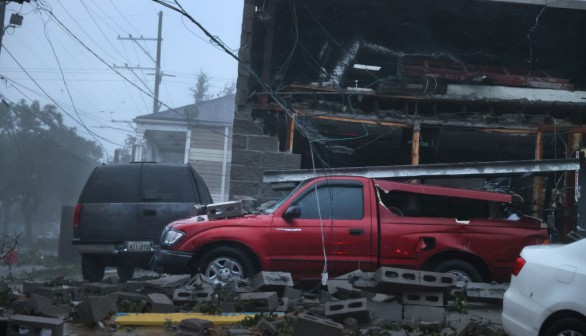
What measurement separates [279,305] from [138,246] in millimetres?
3849

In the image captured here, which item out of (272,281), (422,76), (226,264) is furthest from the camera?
(422,76)

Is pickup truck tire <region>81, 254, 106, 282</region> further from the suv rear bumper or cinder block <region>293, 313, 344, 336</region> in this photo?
Result: cinder block <region>293, 313, 344, 336</region>

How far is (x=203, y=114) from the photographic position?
99.5 ft

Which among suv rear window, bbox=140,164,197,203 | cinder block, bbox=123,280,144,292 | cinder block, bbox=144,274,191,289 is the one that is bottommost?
cinder block, bbox=123,280,144,292

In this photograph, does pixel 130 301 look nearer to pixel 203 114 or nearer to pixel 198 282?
pixel 198 282

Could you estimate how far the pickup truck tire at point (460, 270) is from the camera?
9266mm

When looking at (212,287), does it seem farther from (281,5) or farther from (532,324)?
(281,5)

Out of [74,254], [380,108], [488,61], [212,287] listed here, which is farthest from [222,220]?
[74,254]

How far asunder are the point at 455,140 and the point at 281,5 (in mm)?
5433

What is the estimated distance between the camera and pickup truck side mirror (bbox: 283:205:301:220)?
30.6 feet

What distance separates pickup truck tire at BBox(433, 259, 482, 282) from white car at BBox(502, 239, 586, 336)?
2.89m

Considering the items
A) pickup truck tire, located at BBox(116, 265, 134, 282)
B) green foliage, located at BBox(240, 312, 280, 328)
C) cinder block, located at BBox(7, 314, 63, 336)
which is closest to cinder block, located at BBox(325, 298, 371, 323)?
green foliage, located at BBox(240, 312, 280, 328)

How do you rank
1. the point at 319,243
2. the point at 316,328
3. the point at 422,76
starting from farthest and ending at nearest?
the point at 422,76 → the point at 319,243 → the point at 316,328

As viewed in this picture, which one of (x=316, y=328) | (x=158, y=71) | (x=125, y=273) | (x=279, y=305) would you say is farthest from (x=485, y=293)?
(x=158, y=71)
